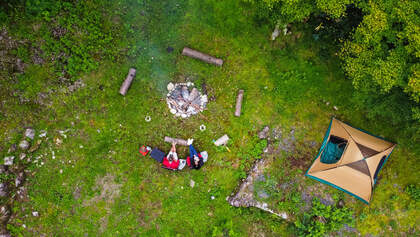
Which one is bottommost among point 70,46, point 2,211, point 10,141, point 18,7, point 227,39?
point 2,211

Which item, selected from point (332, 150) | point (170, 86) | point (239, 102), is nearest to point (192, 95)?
point (170, 86)

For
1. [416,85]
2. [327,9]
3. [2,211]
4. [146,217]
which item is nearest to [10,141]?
[2,211]

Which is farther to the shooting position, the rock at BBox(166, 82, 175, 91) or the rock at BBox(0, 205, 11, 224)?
the rock at BBox(166, 82, 175, 91)

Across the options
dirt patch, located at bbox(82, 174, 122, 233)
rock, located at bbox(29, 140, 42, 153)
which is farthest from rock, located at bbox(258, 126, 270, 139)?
rock, located at bbox(29, 140, 42, 153)

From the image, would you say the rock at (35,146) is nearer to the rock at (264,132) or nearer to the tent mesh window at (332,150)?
the rock at (264,132)

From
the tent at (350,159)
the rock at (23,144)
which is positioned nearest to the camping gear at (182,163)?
the tent at (350,159)

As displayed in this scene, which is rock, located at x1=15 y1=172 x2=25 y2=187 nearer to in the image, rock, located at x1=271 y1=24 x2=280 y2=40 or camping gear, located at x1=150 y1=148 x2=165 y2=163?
camping gear, located at x1=150 y1=148 x2=165 y2=163

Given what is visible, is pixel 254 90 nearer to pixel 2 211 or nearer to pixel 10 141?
pixel 10 141
